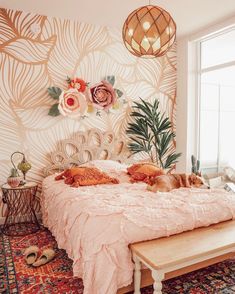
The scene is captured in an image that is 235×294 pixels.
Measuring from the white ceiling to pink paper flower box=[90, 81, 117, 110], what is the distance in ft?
2.96

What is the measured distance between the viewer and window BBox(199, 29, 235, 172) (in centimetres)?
417

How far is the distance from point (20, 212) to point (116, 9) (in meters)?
2.91

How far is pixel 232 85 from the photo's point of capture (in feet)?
13.8

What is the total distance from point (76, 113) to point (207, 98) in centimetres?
227

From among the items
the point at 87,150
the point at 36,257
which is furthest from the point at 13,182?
the point at 87,150

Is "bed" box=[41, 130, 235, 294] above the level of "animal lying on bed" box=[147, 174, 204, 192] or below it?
below

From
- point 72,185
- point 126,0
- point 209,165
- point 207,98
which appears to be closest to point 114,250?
point 72,185

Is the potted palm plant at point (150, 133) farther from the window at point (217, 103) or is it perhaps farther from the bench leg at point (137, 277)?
the bench leg at point (137, 277)

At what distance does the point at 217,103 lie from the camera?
450cm

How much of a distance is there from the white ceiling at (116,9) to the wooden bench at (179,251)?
2.68 m

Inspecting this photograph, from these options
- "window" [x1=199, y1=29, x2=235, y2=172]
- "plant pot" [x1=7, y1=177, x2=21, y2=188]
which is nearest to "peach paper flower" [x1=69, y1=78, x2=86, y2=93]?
"plant pot" [x1=7, y1=177, x2=21, y2=188]

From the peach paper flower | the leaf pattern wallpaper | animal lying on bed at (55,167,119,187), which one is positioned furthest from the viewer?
the peach paper flower

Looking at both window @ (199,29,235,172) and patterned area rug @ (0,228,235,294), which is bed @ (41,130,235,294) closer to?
patterned area rug @ (0,228,235,294)

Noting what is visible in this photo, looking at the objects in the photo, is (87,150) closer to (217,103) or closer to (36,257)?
(36,257)
